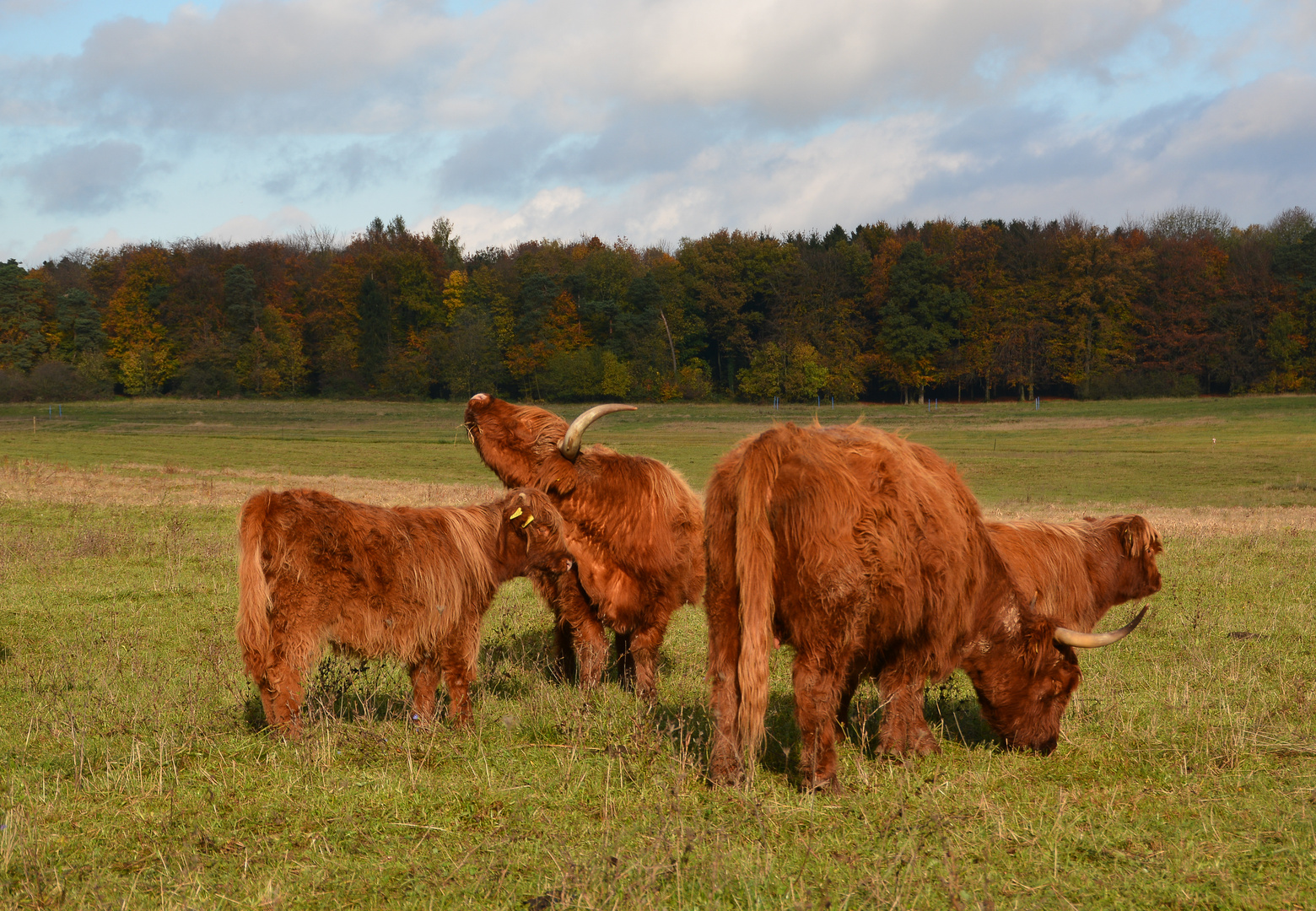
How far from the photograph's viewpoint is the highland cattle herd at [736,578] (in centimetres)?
442

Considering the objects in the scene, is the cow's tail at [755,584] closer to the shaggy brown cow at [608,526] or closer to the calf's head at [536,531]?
the shaggy brown cow at [608,526]

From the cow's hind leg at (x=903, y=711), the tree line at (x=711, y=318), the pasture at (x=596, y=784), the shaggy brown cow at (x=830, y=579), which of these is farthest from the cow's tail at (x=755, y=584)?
the tree line at (x=711, y=318)

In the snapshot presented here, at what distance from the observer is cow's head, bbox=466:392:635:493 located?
7.20 meters

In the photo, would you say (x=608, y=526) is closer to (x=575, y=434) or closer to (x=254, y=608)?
(x=575, y=434)

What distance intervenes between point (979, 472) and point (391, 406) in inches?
1996

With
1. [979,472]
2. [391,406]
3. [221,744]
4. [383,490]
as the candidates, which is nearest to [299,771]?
[221,744]

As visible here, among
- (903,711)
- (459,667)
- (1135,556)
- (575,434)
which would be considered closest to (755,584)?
(903,711)

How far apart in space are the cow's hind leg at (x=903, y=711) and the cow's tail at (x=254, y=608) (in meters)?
3.47

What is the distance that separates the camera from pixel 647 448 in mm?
37656

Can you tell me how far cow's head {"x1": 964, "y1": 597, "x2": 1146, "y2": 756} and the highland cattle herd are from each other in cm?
1

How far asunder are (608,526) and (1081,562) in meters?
3.58

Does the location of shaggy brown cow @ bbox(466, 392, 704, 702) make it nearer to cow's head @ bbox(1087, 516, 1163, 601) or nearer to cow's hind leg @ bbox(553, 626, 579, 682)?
cow's hind leg @ bbox(553, 626, 579, 682)

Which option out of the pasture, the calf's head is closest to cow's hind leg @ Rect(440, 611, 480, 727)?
the pasture

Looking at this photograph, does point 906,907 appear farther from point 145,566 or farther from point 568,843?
point 145,566
